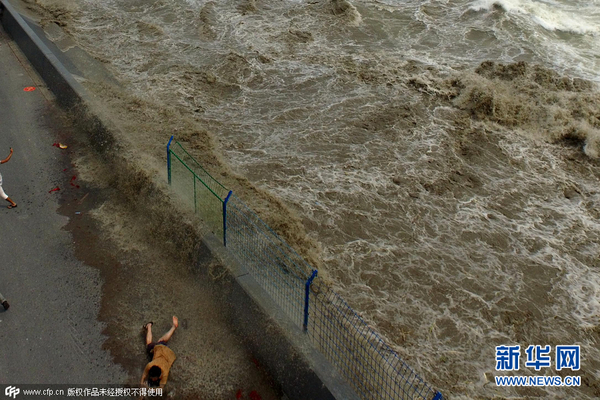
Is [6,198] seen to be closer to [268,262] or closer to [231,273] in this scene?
[231,273]

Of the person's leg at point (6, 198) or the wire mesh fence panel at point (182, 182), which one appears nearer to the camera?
the wire mesh fence panel at point (182, 182)

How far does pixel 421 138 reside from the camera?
37.8 ft

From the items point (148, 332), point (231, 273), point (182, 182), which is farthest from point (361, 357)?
point (182, 182)

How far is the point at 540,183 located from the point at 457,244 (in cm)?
279

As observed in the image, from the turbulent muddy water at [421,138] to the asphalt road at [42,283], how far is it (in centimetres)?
342

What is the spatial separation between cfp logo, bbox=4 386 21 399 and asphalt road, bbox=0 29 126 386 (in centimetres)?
9

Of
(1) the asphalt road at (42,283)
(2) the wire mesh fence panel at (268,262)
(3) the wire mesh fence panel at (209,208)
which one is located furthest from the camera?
(3) the wire mesh fence panel at (209,208)

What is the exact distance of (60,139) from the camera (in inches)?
415

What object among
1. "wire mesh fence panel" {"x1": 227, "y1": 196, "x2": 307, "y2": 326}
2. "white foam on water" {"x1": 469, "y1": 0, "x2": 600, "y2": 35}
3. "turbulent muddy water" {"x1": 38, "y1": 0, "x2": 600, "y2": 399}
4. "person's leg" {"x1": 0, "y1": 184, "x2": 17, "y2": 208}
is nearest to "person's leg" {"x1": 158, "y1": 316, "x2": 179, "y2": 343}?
"wire mesh fence panel" {"x1": 227, "y1": 196, "x2": 307, "y2": 326}

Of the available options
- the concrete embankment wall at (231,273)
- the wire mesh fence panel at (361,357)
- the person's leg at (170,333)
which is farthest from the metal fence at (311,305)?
the person's leg at (170,333)

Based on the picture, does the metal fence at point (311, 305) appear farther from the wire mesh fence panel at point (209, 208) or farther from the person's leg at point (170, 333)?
the person's leg at point (170, 333)

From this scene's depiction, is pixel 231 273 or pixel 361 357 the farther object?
pixel 231 273

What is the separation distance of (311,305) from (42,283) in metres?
3.88

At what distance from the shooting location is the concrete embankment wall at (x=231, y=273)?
19.2ft
